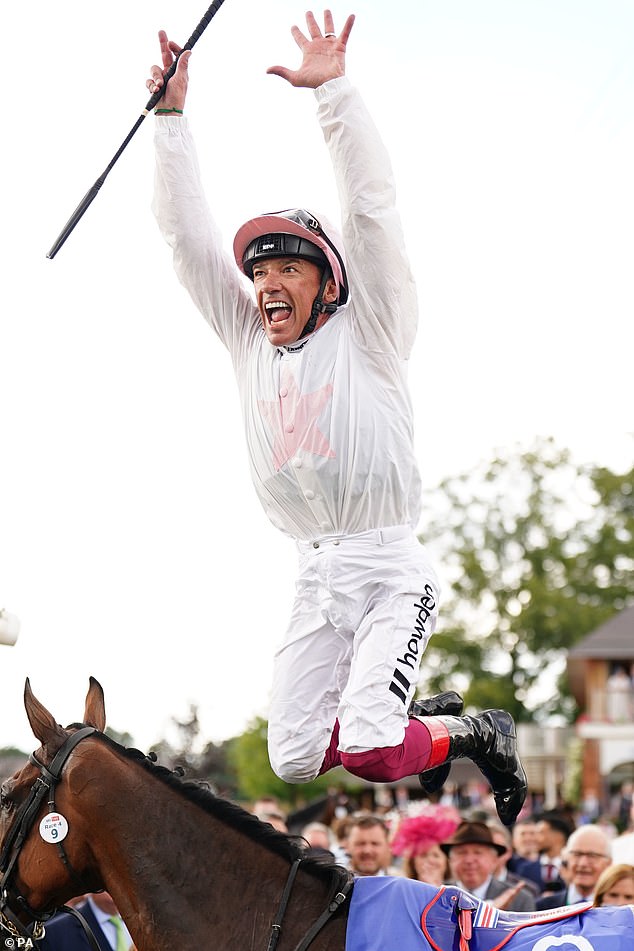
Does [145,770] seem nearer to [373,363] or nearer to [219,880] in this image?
[219,880]

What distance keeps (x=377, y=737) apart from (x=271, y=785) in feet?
149

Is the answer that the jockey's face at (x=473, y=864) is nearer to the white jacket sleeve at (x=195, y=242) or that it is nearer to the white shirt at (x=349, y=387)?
the white shirt at (x=349, y=387)

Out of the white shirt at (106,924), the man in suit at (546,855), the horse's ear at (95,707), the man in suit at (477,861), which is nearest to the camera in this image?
the horse's ear at (95,707)

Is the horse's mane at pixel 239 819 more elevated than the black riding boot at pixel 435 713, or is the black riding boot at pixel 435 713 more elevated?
the black riding boot at pixel 435 713

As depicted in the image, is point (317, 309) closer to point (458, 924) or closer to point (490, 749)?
point (490, 749)

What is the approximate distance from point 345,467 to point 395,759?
3.43 ft

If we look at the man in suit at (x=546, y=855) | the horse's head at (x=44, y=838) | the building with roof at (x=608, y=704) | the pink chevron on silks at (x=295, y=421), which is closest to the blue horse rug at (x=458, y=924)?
the horse's head at (x=44, y=838)

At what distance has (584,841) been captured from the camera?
7.54 metres

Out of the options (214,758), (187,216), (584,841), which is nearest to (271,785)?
(214,758)

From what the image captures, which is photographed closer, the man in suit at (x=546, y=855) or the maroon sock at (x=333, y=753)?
the maroon sock at (x=333, y=753)

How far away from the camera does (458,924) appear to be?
12.8 feet

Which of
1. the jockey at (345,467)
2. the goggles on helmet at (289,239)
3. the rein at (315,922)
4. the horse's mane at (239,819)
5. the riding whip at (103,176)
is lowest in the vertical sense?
the rein at (315,922)

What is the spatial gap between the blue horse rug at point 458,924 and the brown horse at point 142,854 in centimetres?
12

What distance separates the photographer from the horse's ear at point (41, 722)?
4.24 metres
